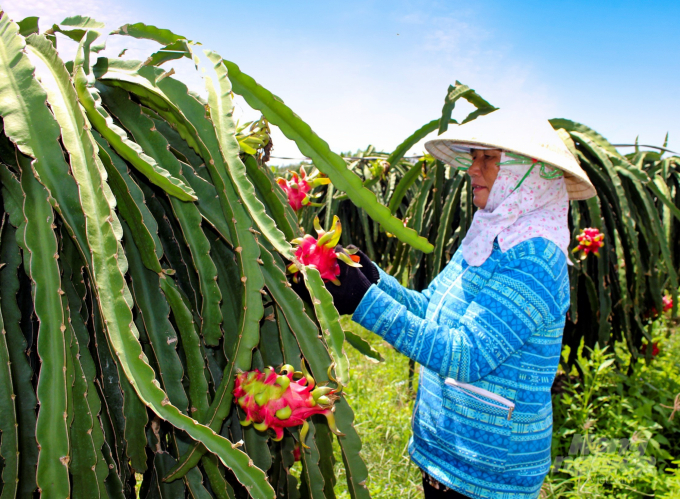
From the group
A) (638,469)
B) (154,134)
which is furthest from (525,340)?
(638,469)

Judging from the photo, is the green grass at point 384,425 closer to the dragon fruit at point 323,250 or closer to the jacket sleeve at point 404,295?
the jacket sleeve at point 404,295

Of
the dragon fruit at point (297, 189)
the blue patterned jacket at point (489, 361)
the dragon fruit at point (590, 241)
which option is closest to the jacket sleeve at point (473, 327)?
the blue patterned jacket at point (489, 361)

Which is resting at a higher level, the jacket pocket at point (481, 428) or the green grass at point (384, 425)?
the jacket pocket at point (481, 428)

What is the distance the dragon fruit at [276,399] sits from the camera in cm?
57

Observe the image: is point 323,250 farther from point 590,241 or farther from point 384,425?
point 384,425

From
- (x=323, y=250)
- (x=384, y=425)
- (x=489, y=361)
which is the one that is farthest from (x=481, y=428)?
(x=384, y=425)

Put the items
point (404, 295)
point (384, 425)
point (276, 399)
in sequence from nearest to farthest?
1. point (276, 399)
2. point (404, 295)
3. point (384, 425)

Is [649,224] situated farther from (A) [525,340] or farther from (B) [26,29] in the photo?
(B) [26,29]

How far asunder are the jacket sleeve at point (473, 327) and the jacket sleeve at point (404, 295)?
20cm

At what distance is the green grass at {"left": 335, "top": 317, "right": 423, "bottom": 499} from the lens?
2291 mm

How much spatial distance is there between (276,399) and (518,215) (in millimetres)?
958

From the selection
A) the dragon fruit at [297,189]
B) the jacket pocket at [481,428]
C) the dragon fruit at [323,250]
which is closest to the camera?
the dragon fruit at [323,250]

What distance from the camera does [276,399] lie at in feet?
1.86

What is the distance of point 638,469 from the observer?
218 cm
